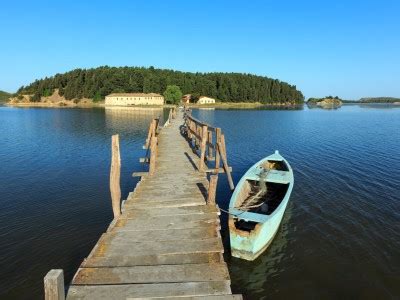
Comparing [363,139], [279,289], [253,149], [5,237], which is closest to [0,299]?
[5,237]

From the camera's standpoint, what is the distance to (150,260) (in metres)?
7.05

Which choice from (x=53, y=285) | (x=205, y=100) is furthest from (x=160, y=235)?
(x=205, y=100)

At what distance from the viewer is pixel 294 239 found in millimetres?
12047

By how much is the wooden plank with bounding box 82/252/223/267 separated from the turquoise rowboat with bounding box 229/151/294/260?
8.59ft

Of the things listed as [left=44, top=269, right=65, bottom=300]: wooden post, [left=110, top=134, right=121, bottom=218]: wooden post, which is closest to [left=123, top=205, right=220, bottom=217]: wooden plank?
[left=110, top=134, right=121, bottom=218]: wooden post

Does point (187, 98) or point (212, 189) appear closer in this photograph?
point (212, 189)

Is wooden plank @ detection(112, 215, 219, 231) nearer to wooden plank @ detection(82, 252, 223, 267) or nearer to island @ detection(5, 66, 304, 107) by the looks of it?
wooden plank @ detection(82, 252, 223, 267)

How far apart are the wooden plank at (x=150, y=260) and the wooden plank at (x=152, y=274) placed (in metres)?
0.18

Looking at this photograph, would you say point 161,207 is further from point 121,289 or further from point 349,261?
point 349,261

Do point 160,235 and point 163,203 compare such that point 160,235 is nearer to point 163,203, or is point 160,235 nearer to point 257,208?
point 163,203

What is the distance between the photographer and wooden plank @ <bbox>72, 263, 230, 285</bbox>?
6285 mm

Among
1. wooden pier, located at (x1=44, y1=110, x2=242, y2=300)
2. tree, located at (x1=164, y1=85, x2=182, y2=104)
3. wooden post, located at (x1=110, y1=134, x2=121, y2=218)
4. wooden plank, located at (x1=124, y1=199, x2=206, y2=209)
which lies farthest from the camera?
tree, located at (x1=164, y1=85, x2=182, y2=104)

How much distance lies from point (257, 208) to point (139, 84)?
483 ft

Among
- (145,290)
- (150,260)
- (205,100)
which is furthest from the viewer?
(205,100)
